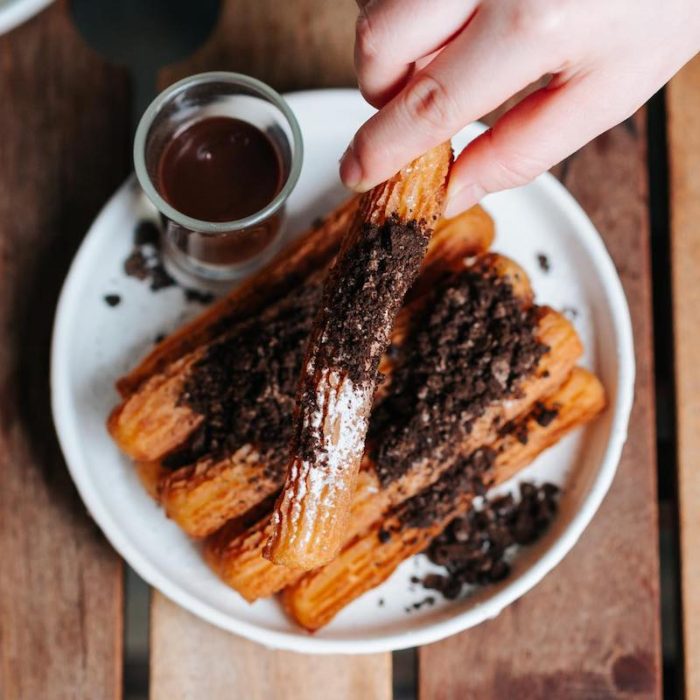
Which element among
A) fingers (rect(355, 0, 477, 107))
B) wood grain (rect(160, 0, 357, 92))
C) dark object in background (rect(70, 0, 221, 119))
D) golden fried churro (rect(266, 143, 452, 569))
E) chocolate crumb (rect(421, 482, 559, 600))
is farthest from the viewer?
dark object in background (rect(70, 0, 221, 119))

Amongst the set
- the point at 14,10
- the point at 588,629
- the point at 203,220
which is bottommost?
the point at 588,629

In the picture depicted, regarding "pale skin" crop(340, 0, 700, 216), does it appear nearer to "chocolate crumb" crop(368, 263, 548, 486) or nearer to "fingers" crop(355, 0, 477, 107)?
"fingers" crop(355, 0, 477, 107)

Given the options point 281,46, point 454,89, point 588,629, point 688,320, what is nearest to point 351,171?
point 454,89

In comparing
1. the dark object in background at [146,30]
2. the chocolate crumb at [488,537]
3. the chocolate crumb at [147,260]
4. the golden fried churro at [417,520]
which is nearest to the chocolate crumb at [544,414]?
the golden fried churro at [417,520]

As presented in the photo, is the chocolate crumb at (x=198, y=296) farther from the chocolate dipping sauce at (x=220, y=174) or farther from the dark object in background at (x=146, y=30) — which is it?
the dark object in background at (x=146, y=30)

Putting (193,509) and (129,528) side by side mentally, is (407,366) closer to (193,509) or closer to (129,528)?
(193,509)

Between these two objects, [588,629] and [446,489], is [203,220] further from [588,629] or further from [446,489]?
[588,629]

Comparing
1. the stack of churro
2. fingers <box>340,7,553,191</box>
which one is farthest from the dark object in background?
fingers <box>340,7,553,191</box>

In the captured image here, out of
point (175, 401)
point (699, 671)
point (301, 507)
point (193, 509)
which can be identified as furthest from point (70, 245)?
point (699, 671)
